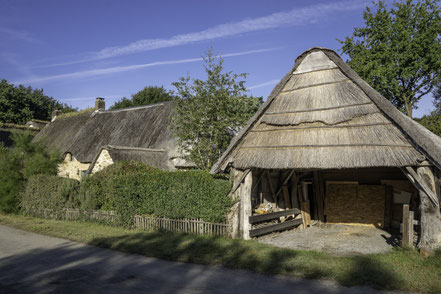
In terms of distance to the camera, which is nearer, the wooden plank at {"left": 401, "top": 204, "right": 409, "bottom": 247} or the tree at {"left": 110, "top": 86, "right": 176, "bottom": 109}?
the wooden plank at {"left": 401, "top": 204, "right": 409, "bottom": 247}

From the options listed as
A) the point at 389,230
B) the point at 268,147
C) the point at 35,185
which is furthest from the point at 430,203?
the point at 35,185

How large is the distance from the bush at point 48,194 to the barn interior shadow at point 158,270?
5.66 meters

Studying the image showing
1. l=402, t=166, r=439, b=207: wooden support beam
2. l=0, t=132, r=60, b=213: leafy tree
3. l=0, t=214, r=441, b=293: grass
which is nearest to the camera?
l=0, t=214, r=441, b=293: grass

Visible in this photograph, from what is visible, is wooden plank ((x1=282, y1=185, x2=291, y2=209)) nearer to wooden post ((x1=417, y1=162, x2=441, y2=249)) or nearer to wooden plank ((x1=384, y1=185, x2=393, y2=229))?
wooden plank ((x1=384, y1=185, x2=393, y2=229))

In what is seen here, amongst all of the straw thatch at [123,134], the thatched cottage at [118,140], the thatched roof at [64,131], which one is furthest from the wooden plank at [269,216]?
the thatched roof at [64,131]

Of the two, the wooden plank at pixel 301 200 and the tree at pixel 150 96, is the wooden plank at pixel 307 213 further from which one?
the tree at pixel 150 96

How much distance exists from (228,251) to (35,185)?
12.6 metres

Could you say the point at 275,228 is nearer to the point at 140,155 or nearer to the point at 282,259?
the point at 282,259

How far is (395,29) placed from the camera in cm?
2745

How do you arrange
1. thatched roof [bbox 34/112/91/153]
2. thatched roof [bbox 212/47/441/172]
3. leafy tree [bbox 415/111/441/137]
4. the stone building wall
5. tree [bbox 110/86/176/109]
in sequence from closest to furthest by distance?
thatched roof [bbox 212/47/441/172], leafy tree [bbox 415/111/441/137], the stone building wall, thatched roof [bbox 34/112/91/153], tree [bbox 110/86/176/109]

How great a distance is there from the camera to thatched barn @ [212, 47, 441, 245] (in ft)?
30.8

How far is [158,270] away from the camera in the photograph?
26.9 feet

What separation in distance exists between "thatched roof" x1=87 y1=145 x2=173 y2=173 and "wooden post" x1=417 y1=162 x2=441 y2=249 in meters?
15.1

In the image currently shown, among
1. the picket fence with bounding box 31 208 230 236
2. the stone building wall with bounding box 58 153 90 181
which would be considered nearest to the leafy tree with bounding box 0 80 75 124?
the stone building wall with bounding box 58 153 90 181
